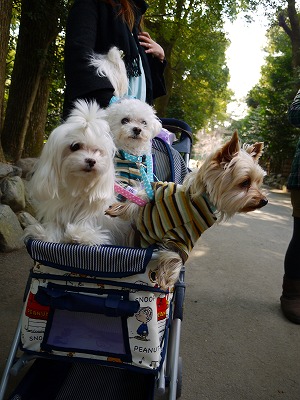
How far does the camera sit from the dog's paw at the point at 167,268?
1.61 meters

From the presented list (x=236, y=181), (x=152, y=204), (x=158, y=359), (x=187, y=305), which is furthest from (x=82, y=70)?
(x=187, y=305)

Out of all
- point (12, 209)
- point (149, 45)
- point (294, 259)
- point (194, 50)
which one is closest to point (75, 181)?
point (149, 45)

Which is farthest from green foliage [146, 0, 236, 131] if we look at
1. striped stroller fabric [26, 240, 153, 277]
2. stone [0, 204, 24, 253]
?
striped stroller fabric [26, 240, 153, 277]

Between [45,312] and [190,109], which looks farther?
[190,109]

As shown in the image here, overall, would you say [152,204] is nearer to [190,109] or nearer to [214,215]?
[214,215]

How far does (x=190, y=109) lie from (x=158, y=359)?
18.9 metres

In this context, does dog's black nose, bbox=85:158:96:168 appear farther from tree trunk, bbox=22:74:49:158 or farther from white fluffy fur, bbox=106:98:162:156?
tree trunk, bbox=22:74:49:158

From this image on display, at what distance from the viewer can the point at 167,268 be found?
1672mm

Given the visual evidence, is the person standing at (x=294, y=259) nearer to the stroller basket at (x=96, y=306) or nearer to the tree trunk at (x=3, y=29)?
the stroller basket at (x=96, y=306)

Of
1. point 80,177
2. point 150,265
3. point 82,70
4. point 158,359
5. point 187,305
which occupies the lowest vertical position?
point 187,305

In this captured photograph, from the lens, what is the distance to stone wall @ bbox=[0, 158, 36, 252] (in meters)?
4.07

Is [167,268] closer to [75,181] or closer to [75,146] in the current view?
[75,181]

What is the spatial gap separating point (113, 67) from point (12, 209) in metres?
2.92

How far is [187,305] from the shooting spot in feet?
11.2
